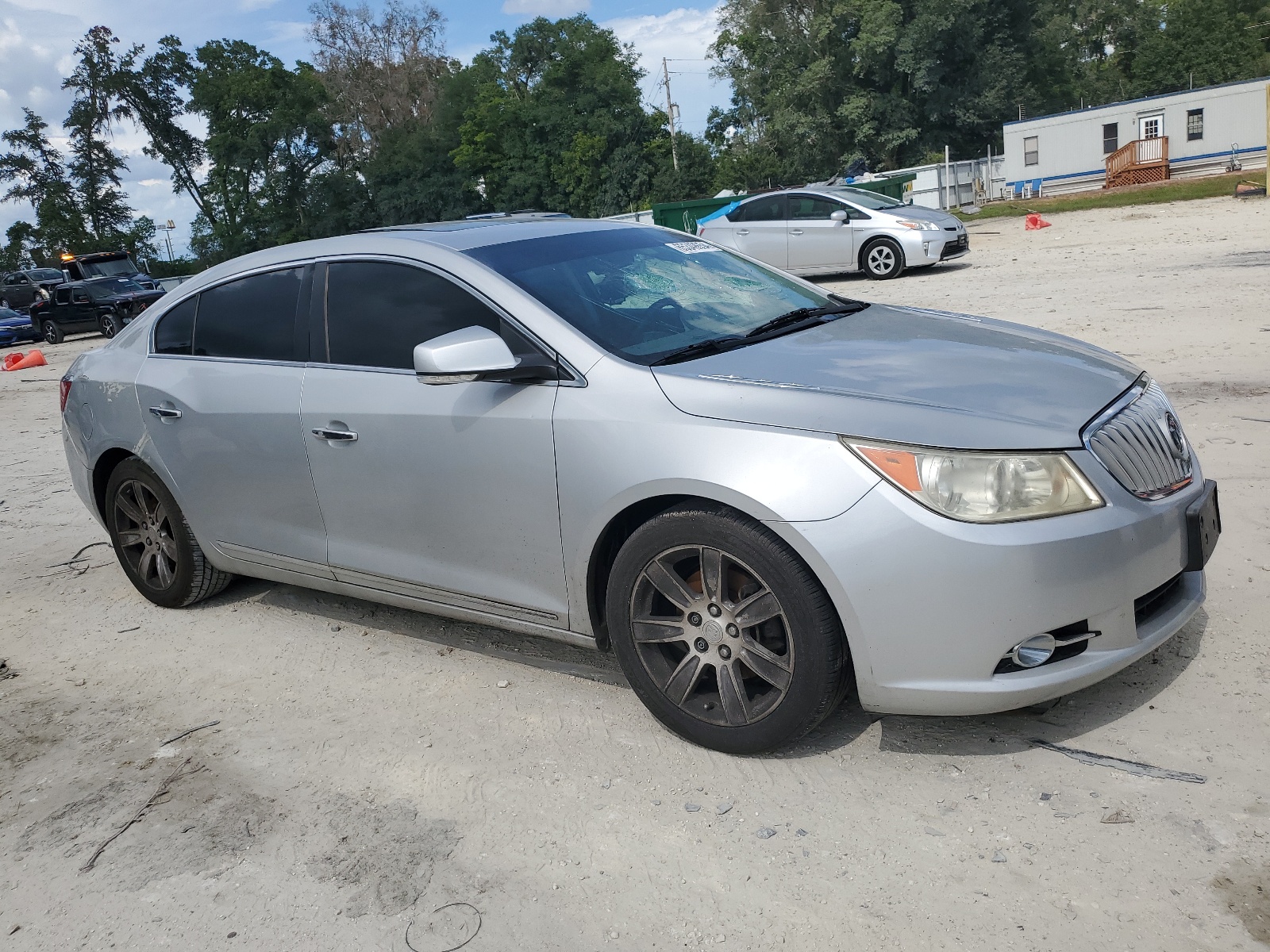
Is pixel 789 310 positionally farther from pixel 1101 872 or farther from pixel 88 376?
pixel 88 376

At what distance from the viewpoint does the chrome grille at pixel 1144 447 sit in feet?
9.82

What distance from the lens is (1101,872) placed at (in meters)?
2.59

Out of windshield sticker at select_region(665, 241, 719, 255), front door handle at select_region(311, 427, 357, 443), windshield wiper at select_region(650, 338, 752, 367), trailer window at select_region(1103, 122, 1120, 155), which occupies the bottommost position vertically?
front door handle at select_region(311, 427, 357, 443)

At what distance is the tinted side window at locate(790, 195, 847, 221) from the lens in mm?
A: 17047

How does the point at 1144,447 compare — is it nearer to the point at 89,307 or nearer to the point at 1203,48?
the point at 89,307

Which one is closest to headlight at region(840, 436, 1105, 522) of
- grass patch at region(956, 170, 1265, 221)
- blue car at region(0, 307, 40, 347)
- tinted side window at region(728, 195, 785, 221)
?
tinted side window at region(728, 195, 785, 221)

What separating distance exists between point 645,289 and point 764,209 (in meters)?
14.4

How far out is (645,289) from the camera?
3949mm

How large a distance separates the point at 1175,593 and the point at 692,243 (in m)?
2.32

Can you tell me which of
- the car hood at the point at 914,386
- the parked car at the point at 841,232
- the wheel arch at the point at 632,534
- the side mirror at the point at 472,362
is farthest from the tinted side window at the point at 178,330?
the parked car at the point at 841,232

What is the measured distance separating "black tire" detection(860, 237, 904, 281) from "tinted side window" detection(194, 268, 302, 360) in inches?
527

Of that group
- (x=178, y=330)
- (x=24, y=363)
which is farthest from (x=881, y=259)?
(x=24, y=363)

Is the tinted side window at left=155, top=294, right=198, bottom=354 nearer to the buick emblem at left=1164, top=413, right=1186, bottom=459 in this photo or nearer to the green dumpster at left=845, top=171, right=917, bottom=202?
the buick emblem at left=1164, top=413, right=1186, bottom=459

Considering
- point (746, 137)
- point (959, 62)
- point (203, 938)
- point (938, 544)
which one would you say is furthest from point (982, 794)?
point (746, 137)
